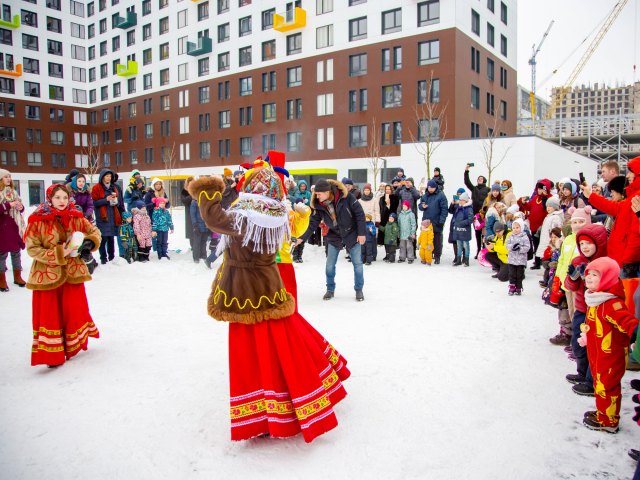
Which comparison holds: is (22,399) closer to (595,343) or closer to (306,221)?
(306,221)

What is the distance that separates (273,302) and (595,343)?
2395mm

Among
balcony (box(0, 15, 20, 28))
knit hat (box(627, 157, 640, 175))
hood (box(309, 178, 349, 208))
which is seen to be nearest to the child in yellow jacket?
hood (box(309, 178, 349, 208))

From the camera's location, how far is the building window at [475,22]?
31.9 metres

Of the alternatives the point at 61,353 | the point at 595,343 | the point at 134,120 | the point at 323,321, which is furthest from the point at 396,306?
the point at 134,120

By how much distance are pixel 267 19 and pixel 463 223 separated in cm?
3342

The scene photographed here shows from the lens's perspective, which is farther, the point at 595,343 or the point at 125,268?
the point at 125,268

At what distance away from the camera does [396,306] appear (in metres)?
7.18

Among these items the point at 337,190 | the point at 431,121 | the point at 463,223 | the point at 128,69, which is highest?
the point at 128,69

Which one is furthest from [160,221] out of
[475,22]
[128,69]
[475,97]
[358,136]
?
[128,69]

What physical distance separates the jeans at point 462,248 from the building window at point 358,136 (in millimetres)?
24055

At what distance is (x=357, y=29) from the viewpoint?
3375cm

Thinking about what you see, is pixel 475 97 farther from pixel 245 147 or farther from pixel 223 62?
pixel 223 62

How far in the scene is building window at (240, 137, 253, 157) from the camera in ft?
132

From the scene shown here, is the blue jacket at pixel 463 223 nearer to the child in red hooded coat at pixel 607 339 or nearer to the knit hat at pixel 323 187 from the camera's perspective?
the knit hat at pixel 323 187
